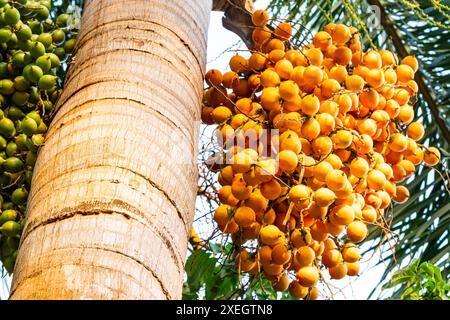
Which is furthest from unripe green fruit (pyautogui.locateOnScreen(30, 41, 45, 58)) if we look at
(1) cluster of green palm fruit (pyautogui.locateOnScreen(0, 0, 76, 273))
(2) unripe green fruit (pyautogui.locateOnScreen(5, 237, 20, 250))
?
(2) unripe green fruit (pyautogui.locateOnScreen(5, 237, 20, 250))

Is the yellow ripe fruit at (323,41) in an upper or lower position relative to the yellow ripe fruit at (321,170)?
upper

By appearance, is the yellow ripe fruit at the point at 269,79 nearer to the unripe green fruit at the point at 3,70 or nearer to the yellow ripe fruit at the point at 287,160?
the yellow ripe fruit at the point at 287,160

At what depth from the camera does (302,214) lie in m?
1.44

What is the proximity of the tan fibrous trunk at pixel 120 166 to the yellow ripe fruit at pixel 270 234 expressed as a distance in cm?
23

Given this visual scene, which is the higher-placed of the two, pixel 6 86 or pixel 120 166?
pixel 6 86

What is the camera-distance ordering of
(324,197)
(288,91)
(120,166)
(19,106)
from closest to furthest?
(120,166) < (324,197) < (288,91) < (19,106)

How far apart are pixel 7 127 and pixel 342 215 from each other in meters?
0.77

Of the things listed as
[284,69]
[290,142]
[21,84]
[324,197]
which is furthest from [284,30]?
[21,84]

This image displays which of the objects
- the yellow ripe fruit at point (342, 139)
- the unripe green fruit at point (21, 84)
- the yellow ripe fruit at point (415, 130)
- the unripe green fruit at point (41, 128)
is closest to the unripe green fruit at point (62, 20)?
the unripe green fruit at point (21, 84)

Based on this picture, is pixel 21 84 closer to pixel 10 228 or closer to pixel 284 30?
pixel 10 228

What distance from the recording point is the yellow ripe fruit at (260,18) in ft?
5.55

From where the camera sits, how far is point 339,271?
1542mm

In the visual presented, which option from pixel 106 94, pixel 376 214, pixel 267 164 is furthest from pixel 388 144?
pixel 106 94

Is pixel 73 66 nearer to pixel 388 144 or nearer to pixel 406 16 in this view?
pixel 388 144
